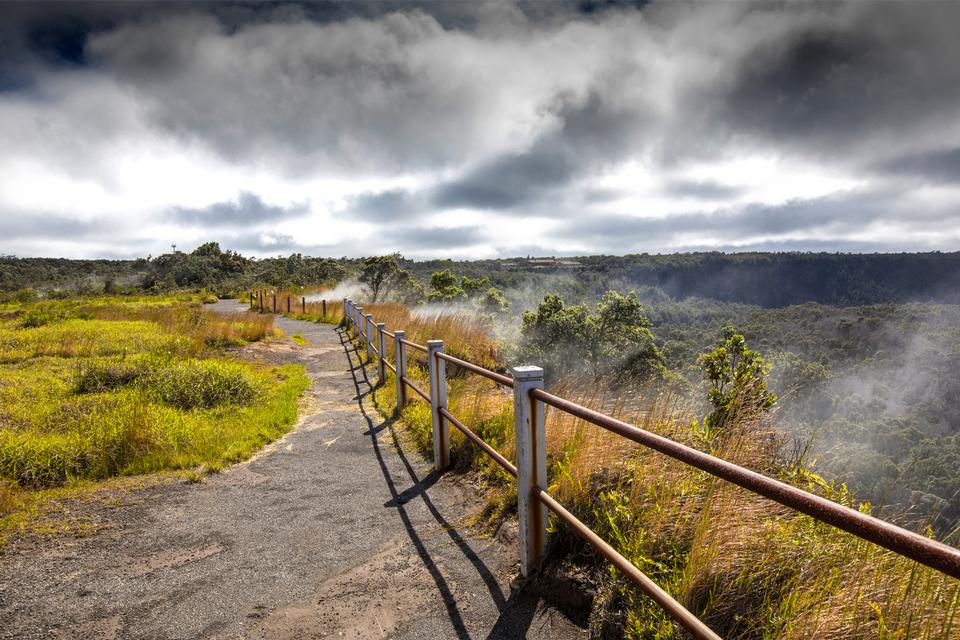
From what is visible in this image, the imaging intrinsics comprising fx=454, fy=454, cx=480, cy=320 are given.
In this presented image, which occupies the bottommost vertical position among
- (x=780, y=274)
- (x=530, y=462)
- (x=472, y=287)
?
(x=530, y=462)

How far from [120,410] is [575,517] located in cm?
598

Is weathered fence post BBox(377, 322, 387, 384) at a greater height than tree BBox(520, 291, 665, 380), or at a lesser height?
greater

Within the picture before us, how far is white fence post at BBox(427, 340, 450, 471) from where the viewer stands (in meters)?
4.82

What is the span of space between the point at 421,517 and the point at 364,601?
1149 mm

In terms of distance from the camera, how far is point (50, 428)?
17.6 ft

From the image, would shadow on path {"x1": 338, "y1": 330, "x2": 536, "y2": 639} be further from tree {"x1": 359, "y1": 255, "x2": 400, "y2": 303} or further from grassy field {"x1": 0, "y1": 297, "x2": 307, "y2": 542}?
tree {"x1": 359, "y1": 255, "x2": 400, "y2": 303}

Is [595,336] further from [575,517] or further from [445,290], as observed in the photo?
[575,517]

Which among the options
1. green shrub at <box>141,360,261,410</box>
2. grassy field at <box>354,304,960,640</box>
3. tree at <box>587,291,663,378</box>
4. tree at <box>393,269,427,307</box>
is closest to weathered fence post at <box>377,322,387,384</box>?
green shrub at <box>141,360,261,410</box>

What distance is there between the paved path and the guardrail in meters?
0.48

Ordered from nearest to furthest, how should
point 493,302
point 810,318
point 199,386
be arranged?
point 199,386, point 493,302, point 810,318

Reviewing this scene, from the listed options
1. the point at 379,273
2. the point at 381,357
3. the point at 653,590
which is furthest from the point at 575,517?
the point at 379,273

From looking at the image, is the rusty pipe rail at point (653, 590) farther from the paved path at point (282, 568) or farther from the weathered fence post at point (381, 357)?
the weathered fence post at point (381, 357)

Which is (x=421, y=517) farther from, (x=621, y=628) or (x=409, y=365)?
(x=409, y=365)

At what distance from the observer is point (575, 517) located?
2842mm
